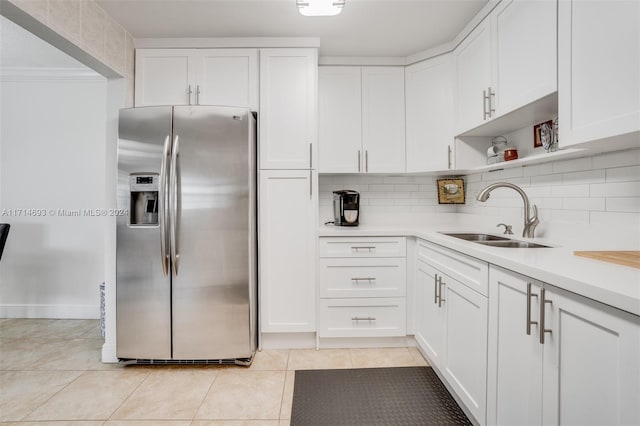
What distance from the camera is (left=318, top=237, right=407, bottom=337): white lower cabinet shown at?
2359mm

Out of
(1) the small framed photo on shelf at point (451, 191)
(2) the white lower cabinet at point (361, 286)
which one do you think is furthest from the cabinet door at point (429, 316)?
(1) the small framed photo on shelf at point (451, 191)

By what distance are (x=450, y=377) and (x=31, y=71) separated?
446cm

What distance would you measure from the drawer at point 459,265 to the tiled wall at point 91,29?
2463mm

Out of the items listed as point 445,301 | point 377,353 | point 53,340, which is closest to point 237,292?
point 377,353

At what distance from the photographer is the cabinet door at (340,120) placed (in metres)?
2.67

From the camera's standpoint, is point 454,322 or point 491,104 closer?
point 454,322

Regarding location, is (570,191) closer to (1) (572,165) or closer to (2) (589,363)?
(1) (572,165)

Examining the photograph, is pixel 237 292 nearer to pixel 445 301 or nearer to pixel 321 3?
pixel 445 301

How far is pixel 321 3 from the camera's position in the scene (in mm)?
1837

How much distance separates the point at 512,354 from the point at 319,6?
2052mm

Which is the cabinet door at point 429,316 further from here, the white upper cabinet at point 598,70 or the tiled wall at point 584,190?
the white upper cabinet at point 598,70

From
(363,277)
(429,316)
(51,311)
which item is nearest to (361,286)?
(363,277)

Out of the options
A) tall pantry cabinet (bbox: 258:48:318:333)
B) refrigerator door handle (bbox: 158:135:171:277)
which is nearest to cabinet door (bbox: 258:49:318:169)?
tall pantry cabinet (bbox: 258:48:318:333)

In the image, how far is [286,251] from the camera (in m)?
2.37
